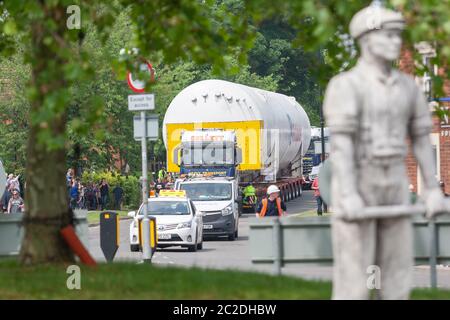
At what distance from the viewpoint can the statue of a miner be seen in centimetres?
920

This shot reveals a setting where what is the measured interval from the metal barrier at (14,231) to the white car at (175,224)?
16413 mm

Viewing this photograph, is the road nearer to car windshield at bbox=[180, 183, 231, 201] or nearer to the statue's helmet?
car windshield at bbox=[180, 183, 231, 201]

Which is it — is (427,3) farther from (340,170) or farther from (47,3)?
(47,3)

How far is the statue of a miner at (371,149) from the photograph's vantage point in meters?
9.20

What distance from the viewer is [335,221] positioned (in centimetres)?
942

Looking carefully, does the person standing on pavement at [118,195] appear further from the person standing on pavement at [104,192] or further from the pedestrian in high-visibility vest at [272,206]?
the pedestrian in high-visibility vest at [272,206]

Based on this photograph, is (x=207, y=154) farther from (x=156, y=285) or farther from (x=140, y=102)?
(x=156, y=285)

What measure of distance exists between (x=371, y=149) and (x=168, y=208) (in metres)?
24.0

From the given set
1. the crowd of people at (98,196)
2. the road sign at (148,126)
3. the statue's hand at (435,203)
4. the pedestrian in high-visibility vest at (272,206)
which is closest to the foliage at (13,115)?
the crowd of people at (98,196)

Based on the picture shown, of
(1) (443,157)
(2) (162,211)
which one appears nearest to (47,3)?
(2) (162,211)

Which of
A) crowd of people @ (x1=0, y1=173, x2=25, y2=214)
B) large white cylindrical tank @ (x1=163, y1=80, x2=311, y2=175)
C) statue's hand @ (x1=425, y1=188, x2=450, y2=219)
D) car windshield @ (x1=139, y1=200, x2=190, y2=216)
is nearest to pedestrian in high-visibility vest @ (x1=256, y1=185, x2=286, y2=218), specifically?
car windshield @ (x1=139, y1=200, x2=190, y2=216)

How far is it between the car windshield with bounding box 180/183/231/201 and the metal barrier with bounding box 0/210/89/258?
73.9 feet

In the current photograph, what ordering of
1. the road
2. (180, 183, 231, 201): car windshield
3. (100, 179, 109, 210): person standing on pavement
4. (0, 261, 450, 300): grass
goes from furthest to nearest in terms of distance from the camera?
(100, 179, 109, 210): person standing on pavement → (180, 183, 231, 201): car windshield → the road → (0, 261, 450, 300): grass
